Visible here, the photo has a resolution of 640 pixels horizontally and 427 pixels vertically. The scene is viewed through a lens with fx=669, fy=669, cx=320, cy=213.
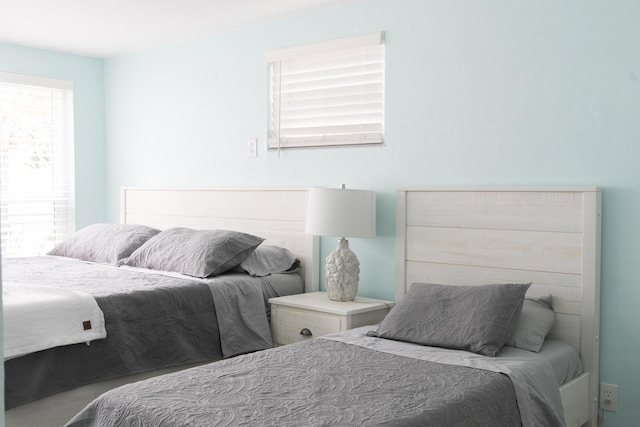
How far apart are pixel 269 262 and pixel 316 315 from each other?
534 millimetres

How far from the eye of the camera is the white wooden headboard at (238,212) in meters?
3.81

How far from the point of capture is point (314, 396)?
2012mm

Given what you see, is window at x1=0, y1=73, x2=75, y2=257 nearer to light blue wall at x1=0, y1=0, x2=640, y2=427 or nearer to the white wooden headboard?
light blue wall at x1=0, y1=0, x2=640, y2=427

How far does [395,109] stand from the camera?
346 centimetres

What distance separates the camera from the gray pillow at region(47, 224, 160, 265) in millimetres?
3957

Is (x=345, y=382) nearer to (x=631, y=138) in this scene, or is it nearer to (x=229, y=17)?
(x=631, y=138)

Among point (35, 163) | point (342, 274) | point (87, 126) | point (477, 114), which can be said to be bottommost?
point (342, 274)

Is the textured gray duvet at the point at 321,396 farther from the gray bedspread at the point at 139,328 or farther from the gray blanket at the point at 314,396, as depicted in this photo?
the gray bedspread at the point at 139,328

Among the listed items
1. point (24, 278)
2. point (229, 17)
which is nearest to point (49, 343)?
point (24, 278)

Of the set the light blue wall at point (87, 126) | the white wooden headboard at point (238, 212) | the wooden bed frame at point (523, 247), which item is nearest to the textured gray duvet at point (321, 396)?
the wooden bed frame at point (523, 247)

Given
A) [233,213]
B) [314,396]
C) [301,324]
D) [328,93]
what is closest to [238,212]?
[233,213]

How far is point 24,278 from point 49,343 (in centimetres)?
89

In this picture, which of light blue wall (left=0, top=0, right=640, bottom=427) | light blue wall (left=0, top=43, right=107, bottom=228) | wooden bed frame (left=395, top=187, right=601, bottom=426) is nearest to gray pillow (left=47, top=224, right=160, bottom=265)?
light blue wall (left=0, top=0, right=640, bottom=427)

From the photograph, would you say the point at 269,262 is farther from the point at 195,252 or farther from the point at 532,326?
the point at 532,326
